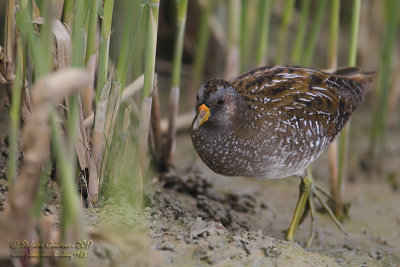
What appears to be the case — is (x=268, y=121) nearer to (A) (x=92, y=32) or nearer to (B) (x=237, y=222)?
(B) (x=237, y=222)

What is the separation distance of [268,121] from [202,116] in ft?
1.48

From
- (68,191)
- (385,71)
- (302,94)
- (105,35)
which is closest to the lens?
(68,191)

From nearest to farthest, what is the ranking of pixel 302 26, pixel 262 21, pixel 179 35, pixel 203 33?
pixel 179 35 < pixel 262 21 < pixel 302 26 < pixel 203 33

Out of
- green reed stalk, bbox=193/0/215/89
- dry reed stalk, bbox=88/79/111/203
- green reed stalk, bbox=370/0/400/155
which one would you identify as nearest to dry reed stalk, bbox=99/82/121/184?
dry reed stalk, bbox=88/79/111/203

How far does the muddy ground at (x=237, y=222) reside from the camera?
2.36 m

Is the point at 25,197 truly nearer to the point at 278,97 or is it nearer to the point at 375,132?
the point at 278,97

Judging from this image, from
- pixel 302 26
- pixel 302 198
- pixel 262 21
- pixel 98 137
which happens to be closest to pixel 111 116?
pixel 98 137

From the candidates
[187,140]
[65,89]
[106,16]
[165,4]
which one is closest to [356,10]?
[106,16]

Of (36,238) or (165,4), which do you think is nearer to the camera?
(36,238)

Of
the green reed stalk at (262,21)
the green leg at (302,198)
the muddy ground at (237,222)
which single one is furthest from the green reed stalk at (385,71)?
the green leg at (302,198)

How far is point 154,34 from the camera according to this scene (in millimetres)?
2859

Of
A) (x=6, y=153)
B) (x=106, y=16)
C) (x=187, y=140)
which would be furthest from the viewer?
(x=187, y=140)

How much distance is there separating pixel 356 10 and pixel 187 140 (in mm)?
2173

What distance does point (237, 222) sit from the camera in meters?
3.36
